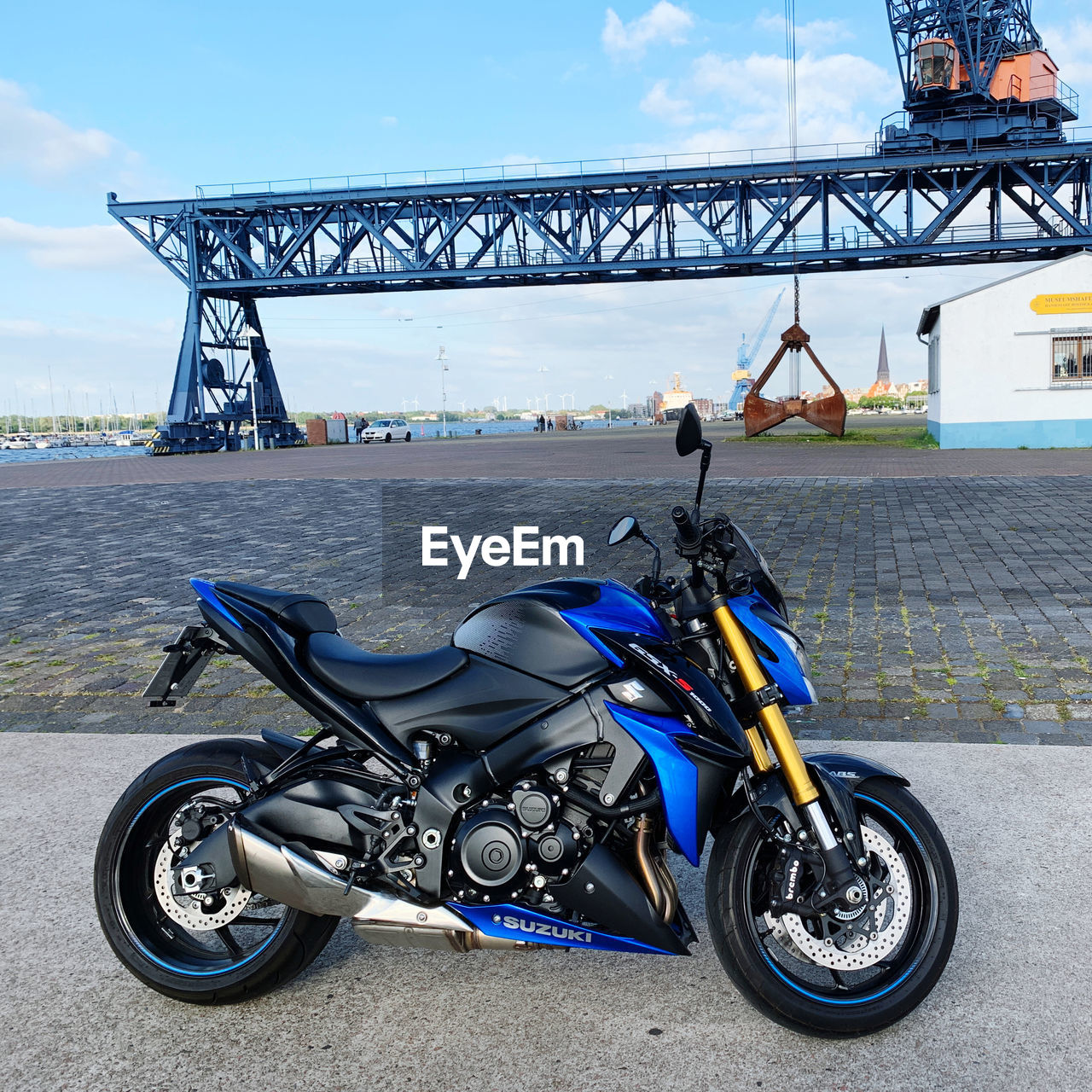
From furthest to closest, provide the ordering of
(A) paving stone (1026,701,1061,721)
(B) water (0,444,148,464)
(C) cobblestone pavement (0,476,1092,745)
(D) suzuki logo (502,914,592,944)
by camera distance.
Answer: (B) water (0,444,148,464), (C) cobblestone pavement (0,476,1092,745), (A) paving stone (1026,701,1061,721), (D) suzuki logo (502,914,592,944)

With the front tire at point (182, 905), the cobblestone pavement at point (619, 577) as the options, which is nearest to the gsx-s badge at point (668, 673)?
the front tire at point (182, 905)

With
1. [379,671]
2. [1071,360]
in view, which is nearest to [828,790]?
[379,671]

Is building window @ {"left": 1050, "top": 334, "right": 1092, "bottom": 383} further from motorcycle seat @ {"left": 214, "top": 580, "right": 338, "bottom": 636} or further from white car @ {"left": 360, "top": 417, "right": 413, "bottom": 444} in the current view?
white car @ {"left": 360, "top": 417, "right": 413, "bottom": 444}

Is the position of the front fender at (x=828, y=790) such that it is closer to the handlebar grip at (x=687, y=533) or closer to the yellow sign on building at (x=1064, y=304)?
the handlebar grip at (x=687, y=533)

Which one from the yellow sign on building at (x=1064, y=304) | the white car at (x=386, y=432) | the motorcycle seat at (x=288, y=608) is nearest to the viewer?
the motorcycle seat at (x=288, y=608)

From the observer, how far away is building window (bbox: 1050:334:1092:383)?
86.2 feet

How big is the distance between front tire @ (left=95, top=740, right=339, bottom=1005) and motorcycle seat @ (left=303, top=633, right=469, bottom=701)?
1.29ft

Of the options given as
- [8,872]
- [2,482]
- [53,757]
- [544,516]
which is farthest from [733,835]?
[2,482]

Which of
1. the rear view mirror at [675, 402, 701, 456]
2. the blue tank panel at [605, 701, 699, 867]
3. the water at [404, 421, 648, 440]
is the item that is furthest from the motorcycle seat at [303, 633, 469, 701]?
the water at [404, 421, 648, 440]

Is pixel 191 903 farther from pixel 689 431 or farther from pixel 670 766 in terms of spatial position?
pixel 689 431

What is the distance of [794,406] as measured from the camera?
89.1 ft

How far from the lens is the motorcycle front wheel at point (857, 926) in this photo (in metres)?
2.65

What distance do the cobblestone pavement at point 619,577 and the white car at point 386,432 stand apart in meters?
39.7

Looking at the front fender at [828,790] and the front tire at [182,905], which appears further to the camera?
the front tire at [182,905]
